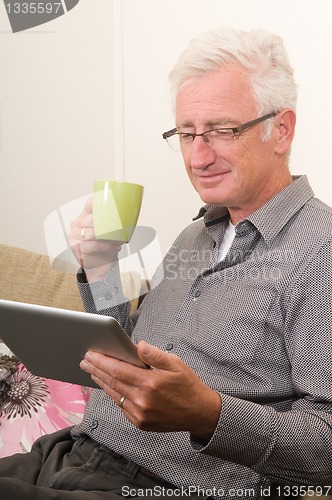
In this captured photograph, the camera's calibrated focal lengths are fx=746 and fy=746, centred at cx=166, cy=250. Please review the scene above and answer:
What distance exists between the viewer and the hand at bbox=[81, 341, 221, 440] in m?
1.09

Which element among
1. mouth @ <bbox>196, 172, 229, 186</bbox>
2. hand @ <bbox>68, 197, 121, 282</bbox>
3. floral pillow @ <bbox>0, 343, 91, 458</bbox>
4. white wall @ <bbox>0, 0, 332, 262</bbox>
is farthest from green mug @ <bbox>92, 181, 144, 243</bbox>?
white wall @ <bbox>0, 0, 332, 262</bbox>

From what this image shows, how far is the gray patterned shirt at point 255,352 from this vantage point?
1216 millimetres

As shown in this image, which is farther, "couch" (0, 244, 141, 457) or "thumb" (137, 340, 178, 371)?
"couch" (0, 244, 141, 457)

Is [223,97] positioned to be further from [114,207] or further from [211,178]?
[114,207]

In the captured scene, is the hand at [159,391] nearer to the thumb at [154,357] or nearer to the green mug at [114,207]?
the thumb at [154,357]

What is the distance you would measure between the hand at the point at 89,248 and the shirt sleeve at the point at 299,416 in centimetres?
42

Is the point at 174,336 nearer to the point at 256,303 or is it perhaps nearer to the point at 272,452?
the point at 256,303

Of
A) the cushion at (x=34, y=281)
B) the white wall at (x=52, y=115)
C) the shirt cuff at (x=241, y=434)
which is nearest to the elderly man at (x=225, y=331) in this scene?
the shirt cuff at (x=241, y=434)

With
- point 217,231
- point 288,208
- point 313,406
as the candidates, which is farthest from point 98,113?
point 313,406

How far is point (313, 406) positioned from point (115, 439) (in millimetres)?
401

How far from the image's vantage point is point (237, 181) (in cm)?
152

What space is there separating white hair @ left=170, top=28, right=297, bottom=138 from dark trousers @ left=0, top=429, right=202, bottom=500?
0.76 metres

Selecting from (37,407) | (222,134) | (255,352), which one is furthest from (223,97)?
(37,407)

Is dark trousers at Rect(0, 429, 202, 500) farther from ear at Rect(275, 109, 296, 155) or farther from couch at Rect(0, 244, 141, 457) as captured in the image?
ear at Rect(275, 109, 296, 155)
